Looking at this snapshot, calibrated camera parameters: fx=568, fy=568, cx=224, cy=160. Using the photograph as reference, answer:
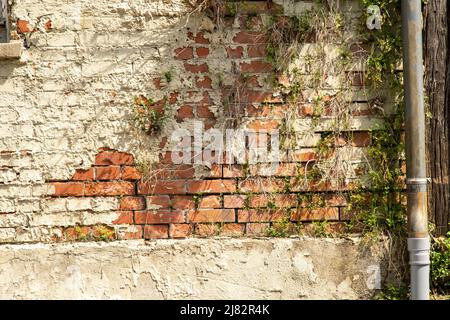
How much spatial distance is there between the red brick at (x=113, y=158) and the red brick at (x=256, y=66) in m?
0.92

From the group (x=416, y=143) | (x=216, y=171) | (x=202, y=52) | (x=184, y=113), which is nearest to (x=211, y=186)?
(x=216, y=171)

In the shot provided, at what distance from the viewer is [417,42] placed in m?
3.45

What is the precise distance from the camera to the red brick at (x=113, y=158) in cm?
357

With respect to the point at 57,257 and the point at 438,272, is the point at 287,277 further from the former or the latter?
the point at 57,257

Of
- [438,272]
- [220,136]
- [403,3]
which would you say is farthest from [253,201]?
[403,3]

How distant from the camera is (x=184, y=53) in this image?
359 cm

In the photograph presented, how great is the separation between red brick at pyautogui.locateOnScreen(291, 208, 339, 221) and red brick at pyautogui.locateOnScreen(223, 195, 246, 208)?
1.10 ft

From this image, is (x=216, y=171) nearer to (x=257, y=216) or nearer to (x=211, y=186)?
(x=211, y=186)

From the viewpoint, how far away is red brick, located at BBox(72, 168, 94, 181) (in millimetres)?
3562

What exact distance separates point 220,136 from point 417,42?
4.37 ft

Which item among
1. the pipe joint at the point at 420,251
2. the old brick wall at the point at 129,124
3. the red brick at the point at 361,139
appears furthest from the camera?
the red brick at the point at 361,139

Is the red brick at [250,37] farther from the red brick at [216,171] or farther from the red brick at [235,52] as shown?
the red brick at [216,171]

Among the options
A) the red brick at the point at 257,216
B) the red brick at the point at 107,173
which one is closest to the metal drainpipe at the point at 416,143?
the red brick at the point at 257,216

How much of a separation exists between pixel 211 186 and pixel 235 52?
0.86 metres
